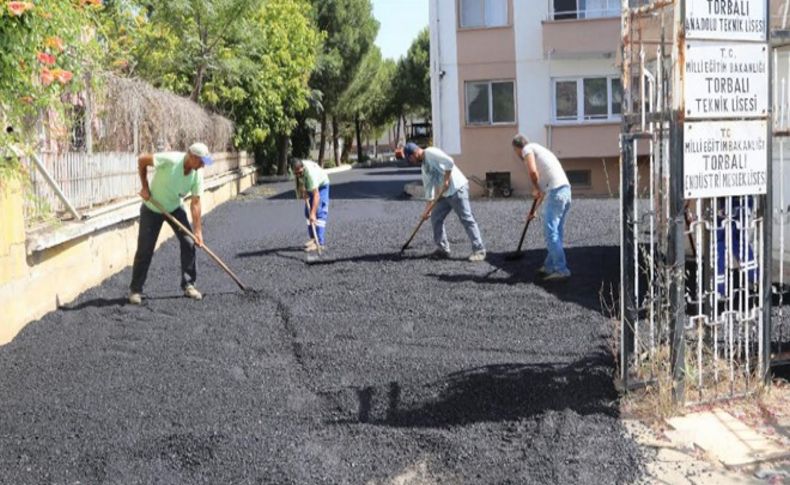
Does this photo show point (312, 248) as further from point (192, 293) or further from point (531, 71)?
point (531, 71)

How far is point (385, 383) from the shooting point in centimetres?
565

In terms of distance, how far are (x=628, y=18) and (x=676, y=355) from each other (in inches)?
80.4

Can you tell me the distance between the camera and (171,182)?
8.54 m

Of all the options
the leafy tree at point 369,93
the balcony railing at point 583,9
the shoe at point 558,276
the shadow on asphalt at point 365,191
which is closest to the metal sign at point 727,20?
the shoe at point 558,276

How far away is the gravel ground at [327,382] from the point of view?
4.44m

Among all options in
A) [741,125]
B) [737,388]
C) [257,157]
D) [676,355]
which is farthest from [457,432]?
[257,157]

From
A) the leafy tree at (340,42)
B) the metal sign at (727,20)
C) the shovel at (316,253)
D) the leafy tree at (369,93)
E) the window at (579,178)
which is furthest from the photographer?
the leafy tree at (369,93)

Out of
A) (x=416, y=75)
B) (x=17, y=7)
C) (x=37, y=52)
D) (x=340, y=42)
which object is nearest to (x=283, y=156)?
(x=340, y=42)

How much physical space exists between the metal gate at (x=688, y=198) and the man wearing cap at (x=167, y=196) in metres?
4.57

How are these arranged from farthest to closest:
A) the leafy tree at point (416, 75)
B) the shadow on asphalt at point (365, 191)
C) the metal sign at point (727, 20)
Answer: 1. the leafy tree at point (416, 75)
2. the shadow on asphalt at point (365, 191)
3. the metal sign at point (727, 20)

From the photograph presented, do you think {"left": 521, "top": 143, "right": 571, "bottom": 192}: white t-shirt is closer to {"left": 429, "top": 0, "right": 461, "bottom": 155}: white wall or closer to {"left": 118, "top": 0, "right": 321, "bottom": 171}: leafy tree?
{"left": 118, "top": 0, "right": 321, "bottom": 171}: leafy tree

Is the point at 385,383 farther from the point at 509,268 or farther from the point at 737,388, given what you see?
the point at 509,268

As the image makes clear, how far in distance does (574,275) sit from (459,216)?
1.84 meters

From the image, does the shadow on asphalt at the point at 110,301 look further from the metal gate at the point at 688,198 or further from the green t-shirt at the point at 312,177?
the metal gate at the point at 688,198
